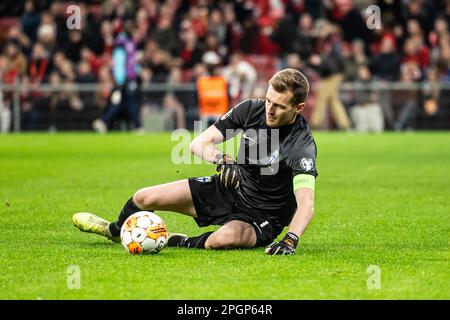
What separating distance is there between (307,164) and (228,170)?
0.65 metres

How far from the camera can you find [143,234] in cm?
888

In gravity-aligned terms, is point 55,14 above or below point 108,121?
above

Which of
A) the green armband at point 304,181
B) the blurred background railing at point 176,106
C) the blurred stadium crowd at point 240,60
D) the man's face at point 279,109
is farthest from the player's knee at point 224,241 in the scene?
the blurred background railing at point 176,106

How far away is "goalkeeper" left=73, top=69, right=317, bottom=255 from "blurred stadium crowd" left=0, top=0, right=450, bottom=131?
57.3 feet

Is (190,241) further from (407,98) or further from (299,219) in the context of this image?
(407,98)

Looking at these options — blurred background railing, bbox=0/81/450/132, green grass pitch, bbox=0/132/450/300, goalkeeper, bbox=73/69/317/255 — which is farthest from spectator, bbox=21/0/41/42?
goalkeeper, bbox=73/69/317/255

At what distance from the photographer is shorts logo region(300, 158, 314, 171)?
8953mm

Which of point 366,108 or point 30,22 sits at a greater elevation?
point 30,22

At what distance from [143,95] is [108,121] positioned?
1269mm

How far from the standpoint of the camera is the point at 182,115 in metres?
28.1

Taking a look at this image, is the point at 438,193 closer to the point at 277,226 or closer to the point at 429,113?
the point at 277,226

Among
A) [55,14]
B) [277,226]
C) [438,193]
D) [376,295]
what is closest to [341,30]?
[55,14]

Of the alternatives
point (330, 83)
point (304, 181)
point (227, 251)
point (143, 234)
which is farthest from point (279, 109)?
point (330, 83)
